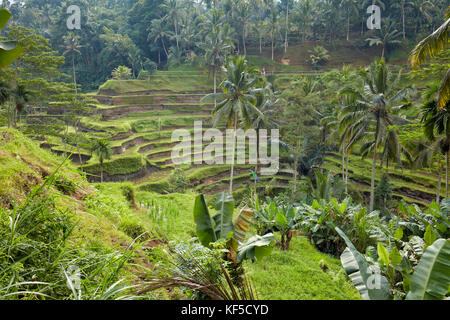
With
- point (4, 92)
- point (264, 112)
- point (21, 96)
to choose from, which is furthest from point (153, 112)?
point (4, 92)

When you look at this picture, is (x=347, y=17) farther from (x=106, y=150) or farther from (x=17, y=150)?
(x=17, y=150)

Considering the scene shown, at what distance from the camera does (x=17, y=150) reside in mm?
4762

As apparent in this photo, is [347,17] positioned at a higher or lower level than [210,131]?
higher

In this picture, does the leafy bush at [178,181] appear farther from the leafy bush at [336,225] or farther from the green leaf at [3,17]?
the green leaf at [3,17]

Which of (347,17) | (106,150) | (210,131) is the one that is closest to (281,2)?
(347,17)

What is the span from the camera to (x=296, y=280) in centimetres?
447

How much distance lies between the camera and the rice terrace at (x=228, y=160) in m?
2.25

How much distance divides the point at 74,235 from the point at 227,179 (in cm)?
1882

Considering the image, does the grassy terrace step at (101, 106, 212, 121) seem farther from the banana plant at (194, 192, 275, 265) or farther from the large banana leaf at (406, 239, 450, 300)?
the large banana leaf at (406, 239, 450, 300)

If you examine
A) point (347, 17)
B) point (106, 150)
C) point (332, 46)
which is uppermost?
point (347, 17)

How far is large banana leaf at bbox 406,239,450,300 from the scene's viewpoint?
2.11 metres

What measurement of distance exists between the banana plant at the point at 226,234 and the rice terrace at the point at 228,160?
21 mm

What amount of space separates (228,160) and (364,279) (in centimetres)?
2049

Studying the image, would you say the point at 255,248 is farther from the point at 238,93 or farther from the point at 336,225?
the point at 238,93
